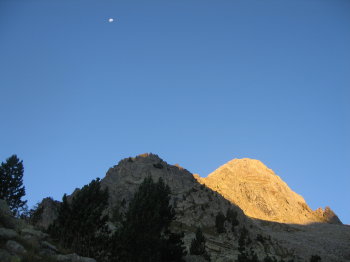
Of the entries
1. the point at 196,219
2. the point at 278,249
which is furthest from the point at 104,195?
the point at 278,249

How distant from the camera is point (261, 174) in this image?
152000mm

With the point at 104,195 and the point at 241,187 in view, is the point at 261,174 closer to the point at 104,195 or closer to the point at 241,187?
the point at 241,187

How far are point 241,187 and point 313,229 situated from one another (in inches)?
1345

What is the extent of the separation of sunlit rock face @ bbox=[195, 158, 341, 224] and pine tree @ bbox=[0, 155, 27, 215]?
8027 cm

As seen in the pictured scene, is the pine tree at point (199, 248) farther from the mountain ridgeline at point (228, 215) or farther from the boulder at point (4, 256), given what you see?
the boulder at point (4, 256)

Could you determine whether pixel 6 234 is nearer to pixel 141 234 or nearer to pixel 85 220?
pixel 141 234

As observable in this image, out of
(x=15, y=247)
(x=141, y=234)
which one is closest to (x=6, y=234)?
(x=15, y=247)

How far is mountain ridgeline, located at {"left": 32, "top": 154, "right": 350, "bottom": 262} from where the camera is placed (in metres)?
49.9

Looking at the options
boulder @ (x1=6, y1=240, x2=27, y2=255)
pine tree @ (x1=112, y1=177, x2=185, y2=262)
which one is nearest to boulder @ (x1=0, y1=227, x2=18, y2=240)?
boulder @ (x1=6, y1=240, x2=27, y2=255)

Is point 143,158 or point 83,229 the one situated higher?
point 143,158

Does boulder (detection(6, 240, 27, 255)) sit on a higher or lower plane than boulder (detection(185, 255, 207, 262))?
higher

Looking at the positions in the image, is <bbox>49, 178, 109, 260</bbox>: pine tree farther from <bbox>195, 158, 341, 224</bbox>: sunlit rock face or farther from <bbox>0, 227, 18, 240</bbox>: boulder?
<bbox>195, 158, 341, 224</bbox>: sunlit rock face

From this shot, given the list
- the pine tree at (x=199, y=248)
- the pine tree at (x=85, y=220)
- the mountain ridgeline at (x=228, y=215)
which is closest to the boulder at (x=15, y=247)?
the pine tree at (x=85, y=220)

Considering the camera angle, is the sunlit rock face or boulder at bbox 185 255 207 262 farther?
the sunlit rock face
